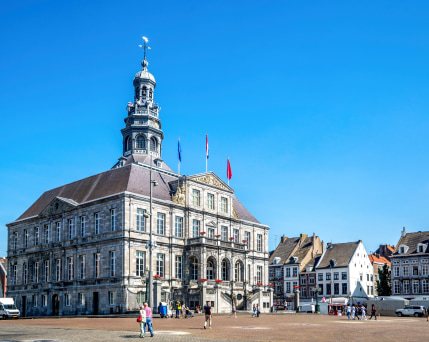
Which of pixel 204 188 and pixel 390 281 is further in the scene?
pixel 390 281

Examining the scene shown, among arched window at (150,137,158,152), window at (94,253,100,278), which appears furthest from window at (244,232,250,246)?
window at (94,253,100,278)

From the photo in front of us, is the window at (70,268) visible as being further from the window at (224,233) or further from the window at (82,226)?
the window at (224,233)

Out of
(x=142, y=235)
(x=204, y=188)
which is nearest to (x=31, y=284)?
(x=142, y=235)

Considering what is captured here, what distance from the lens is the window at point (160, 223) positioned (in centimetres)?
5966

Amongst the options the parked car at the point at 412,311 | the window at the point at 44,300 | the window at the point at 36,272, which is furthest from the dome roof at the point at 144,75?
the parked car at the point at 412,311

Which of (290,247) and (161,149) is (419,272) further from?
(161,149)

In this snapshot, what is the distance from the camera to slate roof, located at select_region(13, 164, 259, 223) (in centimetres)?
6028

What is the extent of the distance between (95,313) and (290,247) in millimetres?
50991

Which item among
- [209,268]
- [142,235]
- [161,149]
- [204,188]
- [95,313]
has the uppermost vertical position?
[161,149]

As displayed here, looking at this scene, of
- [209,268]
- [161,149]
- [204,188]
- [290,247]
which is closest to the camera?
[209,268]

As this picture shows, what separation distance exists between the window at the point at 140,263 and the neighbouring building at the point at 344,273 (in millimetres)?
41411

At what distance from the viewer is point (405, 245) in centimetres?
9056

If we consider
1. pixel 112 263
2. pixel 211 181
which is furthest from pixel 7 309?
pixel 211 181

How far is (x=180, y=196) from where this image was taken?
63031 mm
